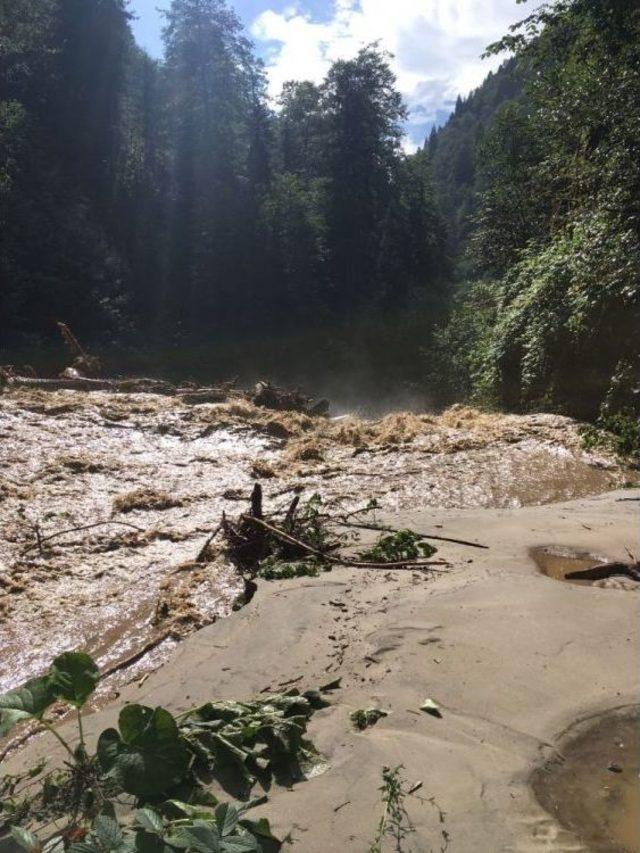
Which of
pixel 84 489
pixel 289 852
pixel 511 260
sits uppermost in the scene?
pixel 511 260

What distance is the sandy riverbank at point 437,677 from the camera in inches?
91.2

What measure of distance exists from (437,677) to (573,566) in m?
2.09

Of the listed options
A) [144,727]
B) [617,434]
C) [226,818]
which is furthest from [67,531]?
[617,434]

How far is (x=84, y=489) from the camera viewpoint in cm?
794

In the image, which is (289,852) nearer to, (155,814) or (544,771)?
(155,814)

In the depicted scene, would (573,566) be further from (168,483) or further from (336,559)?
(168,483)

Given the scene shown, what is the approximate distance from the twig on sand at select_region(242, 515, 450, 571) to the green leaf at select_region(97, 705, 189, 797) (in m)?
2.43

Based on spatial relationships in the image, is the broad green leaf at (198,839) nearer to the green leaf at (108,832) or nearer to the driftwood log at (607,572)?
the green leaf at (108,832)

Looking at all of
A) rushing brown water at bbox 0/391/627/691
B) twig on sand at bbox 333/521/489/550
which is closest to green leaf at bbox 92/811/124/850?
rushing brown water at bbox 0/391/627/691

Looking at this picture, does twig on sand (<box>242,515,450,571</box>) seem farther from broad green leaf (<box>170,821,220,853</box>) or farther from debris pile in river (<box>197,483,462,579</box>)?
broad green leaf (<box>170,821,220,853</box>)

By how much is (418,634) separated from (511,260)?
20.0 metres

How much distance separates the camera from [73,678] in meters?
2.63

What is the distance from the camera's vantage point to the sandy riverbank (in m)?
2.32

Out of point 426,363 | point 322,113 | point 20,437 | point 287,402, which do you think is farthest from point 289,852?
point 322,113
